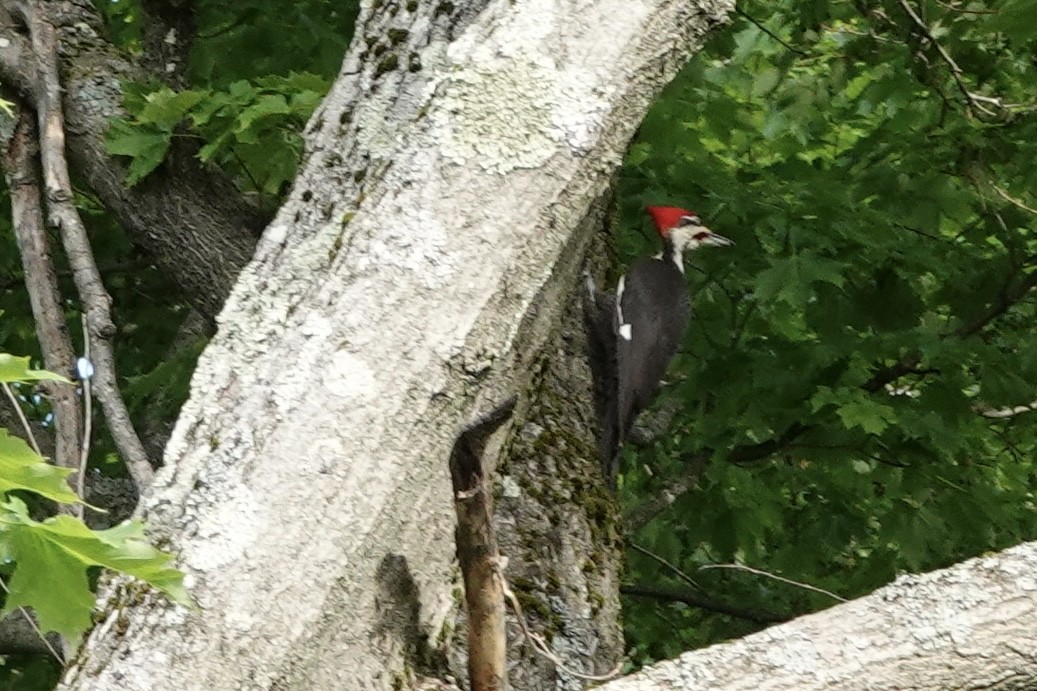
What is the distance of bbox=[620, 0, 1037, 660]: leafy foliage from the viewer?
380 cm

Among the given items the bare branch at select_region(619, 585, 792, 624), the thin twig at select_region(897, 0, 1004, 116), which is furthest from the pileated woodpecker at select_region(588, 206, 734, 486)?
the thin twig at select_region(897, 0, 1004, 116)

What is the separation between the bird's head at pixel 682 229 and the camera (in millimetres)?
4014

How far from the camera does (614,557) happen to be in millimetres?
2582

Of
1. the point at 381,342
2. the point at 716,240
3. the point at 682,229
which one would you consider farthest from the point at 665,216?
the point at 381,342

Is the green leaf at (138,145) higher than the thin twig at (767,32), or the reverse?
the green leaf at (138,145)

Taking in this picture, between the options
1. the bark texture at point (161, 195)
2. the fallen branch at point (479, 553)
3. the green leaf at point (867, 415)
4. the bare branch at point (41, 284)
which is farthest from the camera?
the green leaf at point (867, 415)

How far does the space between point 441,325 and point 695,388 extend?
8.98 ft

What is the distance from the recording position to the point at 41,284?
235cm

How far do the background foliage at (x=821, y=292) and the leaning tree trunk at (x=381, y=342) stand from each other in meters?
1.68

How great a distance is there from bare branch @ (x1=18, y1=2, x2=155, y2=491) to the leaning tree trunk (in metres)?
0.52

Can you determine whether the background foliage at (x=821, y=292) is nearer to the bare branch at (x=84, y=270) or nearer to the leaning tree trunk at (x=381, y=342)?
the bare branch at (x=84, y=270)

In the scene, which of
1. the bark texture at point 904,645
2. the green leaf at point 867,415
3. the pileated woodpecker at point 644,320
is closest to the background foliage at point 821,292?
the green leaf at point 867,415

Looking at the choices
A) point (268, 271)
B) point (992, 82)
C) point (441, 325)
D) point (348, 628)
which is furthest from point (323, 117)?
point (992, 82)

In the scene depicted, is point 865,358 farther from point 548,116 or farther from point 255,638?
point 255,638
